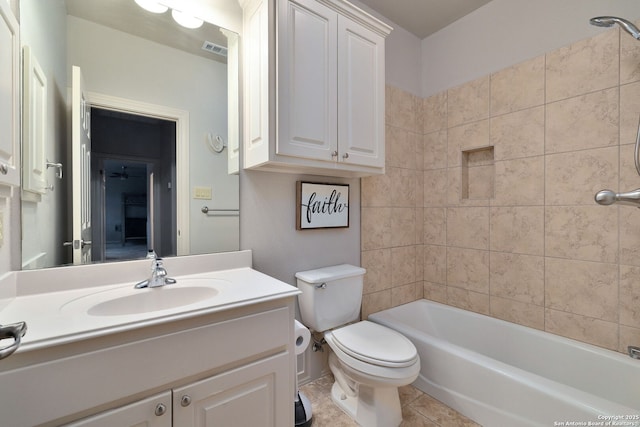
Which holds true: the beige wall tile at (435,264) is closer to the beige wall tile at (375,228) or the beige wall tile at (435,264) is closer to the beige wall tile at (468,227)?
the beige wall tile at (468,227)

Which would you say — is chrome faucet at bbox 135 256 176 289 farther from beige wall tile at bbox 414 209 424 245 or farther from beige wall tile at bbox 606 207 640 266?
beige wall tile at bbox 606 207 640 266

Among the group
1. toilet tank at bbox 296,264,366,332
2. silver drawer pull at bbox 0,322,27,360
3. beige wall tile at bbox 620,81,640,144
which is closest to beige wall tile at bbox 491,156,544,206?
beige wall tile at bbox 620,81,640,144

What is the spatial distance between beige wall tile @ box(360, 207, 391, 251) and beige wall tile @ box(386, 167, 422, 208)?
0.45 ft

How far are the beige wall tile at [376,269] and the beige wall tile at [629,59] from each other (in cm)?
162

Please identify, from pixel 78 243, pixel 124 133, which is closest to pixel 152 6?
pixel 124 133

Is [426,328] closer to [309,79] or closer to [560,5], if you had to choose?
[309,79]

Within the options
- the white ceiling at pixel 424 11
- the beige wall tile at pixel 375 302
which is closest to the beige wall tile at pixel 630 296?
the beige wall tile at pixel 375 302

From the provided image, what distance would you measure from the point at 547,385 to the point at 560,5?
6.86 ft

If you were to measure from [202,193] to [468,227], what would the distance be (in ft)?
6.09

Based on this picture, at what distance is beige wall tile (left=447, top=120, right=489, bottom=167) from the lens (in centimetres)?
202

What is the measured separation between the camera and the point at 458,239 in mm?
2170

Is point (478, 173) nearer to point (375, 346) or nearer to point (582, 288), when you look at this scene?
point (582, 288)

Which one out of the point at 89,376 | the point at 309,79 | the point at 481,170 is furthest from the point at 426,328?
the point at 89,376

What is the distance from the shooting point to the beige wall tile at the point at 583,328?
4.96ft
